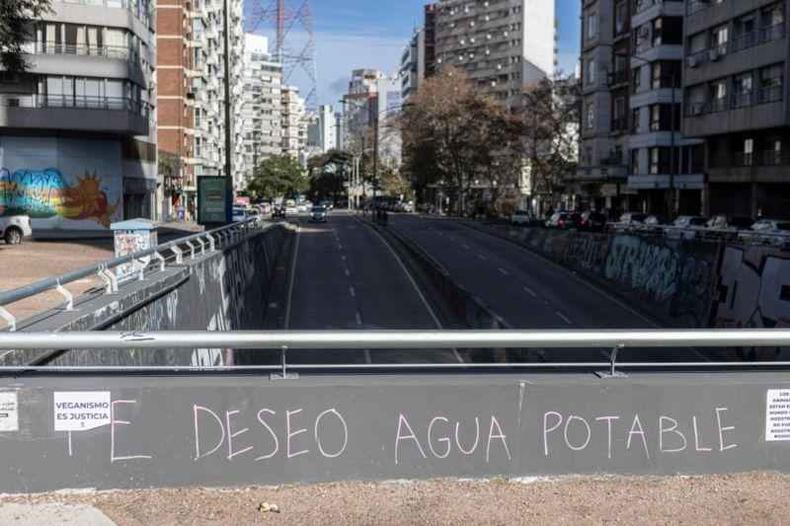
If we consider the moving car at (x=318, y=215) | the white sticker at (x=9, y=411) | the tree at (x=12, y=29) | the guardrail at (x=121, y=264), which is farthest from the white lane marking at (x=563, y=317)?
the moving car at (x=318, y=215)

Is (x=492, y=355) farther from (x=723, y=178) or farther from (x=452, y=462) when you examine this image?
(x=723, y=178)

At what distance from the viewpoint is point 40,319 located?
899 cm

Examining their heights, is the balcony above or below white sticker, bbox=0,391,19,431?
above

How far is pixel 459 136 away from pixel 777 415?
314 ft

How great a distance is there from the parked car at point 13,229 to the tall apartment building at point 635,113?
3844cm

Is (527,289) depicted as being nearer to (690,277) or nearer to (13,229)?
(690,277)

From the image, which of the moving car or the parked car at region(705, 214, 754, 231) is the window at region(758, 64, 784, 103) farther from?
the moving car

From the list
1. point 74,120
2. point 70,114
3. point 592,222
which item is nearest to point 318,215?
point 592,222

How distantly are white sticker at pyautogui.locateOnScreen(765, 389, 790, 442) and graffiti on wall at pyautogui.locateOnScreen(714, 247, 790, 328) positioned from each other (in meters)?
19.1

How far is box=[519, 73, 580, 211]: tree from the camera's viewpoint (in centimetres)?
9044

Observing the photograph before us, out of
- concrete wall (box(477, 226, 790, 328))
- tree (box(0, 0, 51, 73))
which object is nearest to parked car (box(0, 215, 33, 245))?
tree (box(0, 0, 51, 73))

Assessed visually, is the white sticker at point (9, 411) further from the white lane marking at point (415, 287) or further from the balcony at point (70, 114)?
the balcony at point (70, 114)

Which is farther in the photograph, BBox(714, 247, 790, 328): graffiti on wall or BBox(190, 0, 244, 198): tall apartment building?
BBox(190, 0, 244, 198): tall apartment building

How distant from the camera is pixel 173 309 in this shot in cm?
1459
